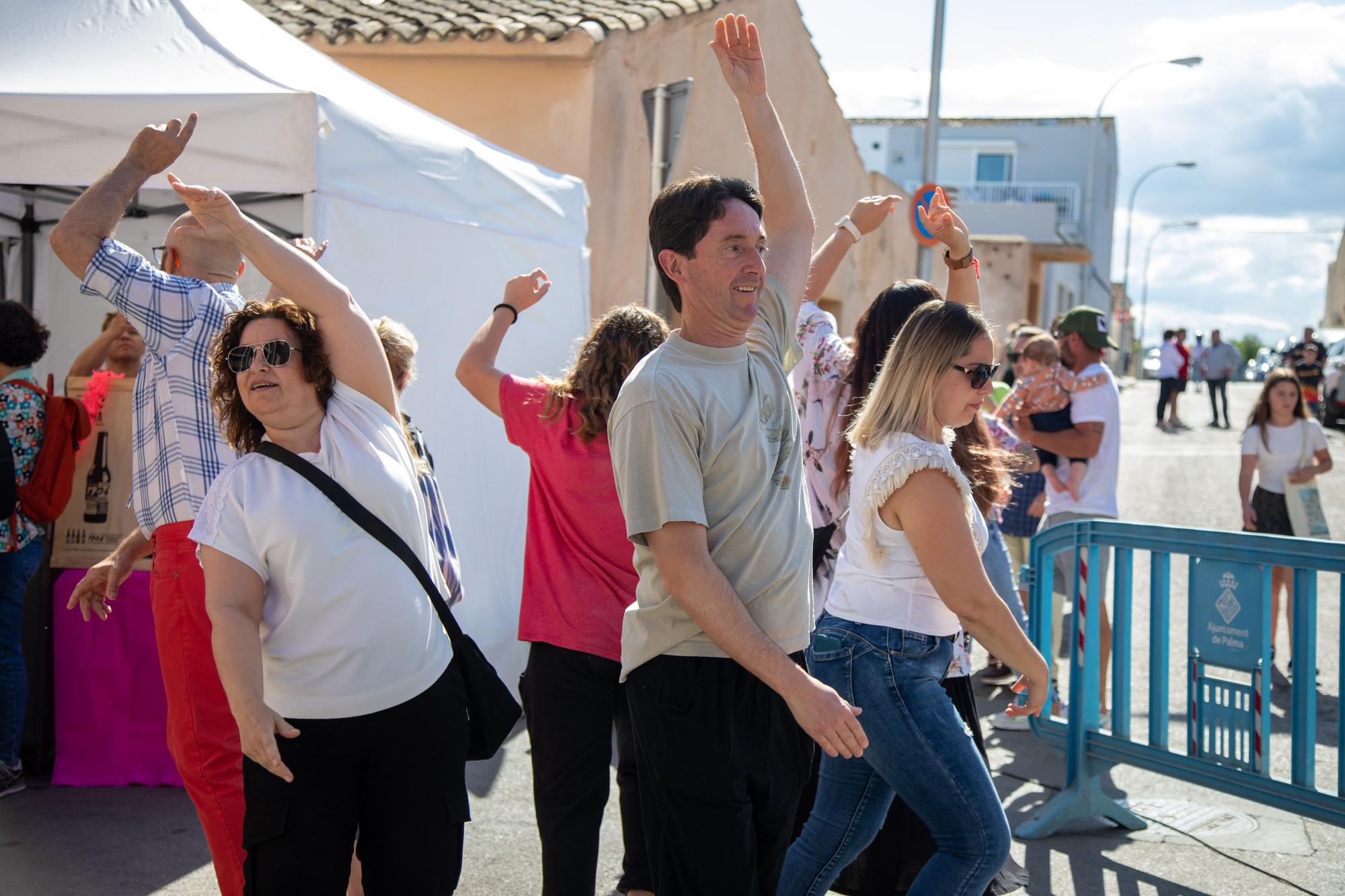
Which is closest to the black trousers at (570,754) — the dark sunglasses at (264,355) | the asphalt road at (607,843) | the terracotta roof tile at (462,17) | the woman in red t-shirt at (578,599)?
the woman in red t-shirt at (578,599)

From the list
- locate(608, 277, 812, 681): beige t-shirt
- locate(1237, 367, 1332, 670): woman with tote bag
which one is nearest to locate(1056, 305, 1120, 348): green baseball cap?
locate(1237, 367, 1332, 670): woman with tote bag

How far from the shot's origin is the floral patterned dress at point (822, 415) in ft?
12.5

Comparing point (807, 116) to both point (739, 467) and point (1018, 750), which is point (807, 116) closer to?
point (1018, 750)

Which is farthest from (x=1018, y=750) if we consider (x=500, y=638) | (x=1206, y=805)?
(x=500, y=638)

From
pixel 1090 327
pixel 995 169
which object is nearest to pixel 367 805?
pixel 1090 327

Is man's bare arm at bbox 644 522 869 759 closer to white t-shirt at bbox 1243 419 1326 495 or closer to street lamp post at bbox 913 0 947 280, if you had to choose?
white t-shirt at bbox 1243 419 1326 495

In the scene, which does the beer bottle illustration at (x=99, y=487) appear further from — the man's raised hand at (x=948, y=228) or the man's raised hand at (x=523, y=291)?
the man's raised hand at (x=948, y=228)

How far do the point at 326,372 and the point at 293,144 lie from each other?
2208 millimetres

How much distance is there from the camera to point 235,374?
2619mm

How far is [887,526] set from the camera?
282 centimetres

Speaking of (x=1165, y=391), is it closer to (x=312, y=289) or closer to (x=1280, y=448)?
(x=1280, y=448)

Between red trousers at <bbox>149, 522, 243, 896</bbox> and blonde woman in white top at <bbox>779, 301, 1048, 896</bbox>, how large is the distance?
4.62 ft

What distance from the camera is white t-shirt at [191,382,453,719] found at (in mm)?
2465

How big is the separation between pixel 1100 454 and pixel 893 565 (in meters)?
3.29
